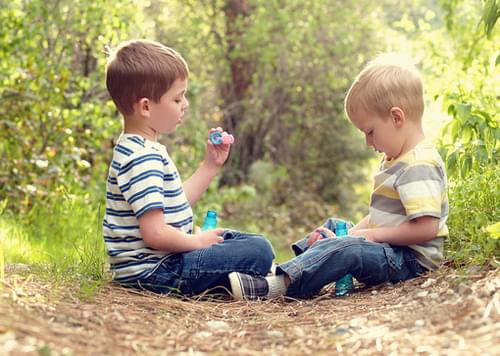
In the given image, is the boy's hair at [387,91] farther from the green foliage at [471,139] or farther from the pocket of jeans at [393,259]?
the pocket of jeans at [393,259]

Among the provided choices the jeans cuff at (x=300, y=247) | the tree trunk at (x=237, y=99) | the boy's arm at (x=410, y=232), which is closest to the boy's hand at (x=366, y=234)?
the boy's arm at (x=410, y=232)

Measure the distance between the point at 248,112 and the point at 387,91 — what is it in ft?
24.4

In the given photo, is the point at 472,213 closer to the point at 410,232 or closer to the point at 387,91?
the point at 410,232

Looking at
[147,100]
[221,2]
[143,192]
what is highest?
[221,2]

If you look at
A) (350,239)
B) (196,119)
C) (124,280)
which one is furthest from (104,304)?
(196,119)

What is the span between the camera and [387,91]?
314cm

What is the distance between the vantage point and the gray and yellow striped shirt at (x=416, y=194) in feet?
9.81

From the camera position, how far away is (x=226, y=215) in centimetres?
1002

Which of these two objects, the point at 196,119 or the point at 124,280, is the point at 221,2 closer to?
the point at 196,119

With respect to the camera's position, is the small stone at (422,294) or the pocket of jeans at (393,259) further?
the pocket of jeans at (393,259)

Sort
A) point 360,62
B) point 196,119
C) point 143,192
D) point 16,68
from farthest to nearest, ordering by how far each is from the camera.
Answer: point 360,62 → point 196,119 → point 16,68 → point 143,192

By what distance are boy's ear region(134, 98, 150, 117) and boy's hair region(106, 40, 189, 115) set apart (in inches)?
0.7

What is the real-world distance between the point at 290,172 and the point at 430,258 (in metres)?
7.85

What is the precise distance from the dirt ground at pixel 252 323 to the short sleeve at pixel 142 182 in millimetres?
359
